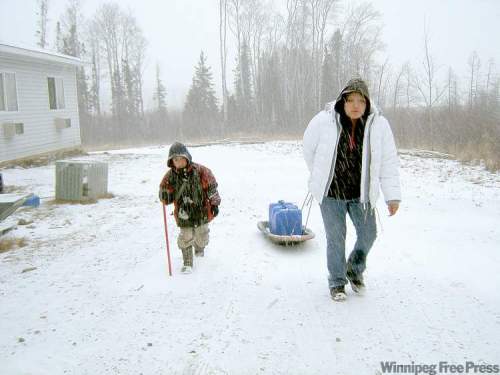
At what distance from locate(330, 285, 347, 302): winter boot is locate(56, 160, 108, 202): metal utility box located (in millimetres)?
6353

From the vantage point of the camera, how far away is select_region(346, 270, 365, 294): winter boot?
3973mm

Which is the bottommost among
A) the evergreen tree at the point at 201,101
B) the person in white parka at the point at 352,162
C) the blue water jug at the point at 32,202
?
the blue water jug at the point at 32,202

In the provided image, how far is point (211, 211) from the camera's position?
4.67 meters

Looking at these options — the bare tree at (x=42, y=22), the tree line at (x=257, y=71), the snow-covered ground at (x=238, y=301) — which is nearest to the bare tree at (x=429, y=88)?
the tree line at (x=257, y=71)

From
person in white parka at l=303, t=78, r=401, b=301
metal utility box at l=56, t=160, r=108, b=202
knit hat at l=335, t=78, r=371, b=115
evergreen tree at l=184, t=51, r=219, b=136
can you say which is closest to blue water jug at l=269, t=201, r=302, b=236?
person in white parka at l=303, t=78, r=401, b=301

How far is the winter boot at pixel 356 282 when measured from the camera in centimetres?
397

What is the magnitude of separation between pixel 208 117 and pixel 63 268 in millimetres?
42339

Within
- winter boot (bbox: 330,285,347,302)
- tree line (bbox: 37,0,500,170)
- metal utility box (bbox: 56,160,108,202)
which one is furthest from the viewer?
tree line (bbox: 37,0,500,170)

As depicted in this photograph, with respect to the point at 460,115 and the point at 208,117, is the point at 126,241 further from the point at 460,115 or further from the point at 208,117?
the point at 208,117

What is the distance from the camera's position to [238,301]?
3.98 m

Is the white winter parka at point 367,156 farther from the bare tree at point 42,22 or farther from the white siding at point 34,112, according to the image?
the bare tree at point 42,22

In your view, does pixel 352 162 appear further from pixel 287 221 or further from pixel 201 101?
pixel 201 101

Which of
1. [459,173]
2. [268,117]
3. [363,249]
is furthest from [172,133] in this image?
[363,249]

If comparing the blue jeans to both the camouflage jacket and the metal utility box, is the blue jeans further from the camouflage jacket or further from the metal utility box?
the metal utility box
